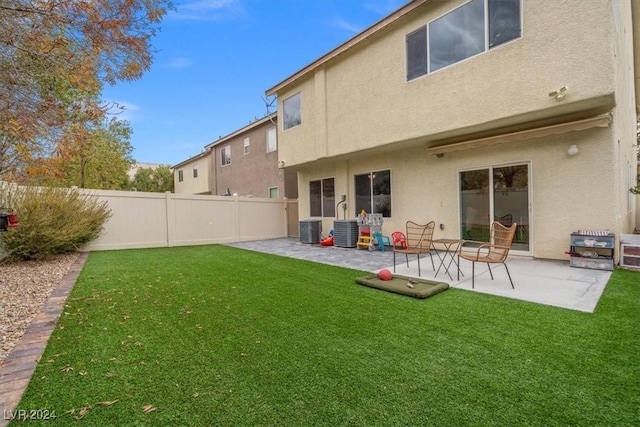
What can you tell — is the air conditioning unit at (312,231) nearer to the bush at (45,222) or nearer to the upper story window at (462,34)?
the upper story window at (462,34)

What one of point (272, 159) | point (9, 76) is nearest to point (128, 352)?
point (9, 76)

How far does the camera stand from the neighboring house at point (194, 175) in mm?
25186

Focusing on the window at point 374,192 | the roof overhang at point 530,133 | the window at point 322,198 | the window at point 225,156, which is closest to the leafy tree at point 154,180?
the window at point 225,156

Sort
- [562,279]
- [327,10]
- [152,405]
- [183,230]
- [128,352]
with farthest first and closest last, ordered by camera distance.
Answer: [327,10] < [183,230] < [562,279] < [128,352] < [152,405]

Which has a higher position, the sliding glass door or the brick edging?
the sliding glass door

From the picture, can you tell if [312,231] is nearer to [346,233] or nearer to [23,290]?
[346,233]

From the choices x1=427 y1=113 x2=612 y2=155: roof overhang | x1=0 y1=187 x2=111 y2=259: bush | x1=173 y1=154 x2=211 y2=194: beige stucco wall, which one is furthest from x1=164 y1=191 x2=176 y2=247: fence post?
x1=173 y1=154 x2=211 y2=194: beige stucco wall

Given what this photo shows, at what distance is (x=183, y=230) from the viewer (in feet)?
42.4

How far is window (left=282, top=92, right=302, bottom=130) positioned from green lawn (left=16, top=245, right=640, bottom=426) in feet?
30.5

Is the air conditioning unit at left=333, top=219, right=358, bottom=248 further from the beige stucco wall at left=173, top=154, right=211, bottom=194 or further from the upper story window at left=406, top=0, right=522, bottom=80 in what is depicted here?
the beige stucco wall at left=173, top=154, right=211, bottom=194

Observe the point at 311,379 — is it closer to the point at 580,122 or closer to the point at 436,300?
the point at 436,300

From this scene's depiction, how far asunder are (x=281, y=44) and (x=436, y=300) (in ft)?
53.7

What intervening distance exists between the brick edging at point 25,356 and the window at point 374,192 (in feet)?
29.2

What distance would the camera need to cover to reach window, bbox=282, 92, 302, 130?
12820 mm
